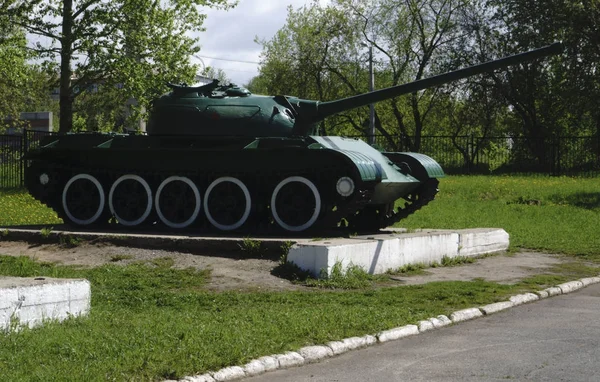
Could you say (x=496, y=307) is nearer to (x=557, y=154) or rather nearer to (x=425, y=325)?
(x=425, y=325)

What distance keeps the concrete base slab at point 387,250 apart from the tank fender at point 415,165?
1.39 meters

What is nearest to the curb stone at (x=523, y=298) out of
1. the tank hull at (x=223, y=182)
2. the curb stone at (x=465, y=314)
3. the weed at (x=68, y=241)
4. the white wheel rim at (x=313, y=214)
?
the curb stone at (x=465, y=314)

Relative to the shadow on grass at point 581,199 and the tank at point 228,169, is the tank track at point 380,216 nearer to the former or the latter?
the tank at point 228,169

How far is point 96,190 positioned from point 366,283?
258 inches

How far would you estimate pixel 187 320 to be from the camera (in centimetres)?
841

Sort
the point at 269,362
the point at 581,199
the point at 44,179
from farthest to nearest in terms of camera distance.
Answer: the point at 581,199 < the point at 44,179 < the point at 269,362

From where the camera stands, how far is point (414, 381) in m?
6.57

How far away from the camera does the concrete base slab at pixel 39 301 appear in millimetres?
7543

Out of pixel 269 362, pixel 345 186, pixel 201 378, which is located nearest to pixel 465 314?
pixel 269 362

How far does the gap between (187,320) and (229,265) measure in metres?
3.88

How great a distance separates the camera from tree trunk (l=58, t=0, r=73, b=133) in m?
29.3

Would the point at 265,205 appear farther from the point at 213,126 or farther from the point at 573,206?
the point at 573,206

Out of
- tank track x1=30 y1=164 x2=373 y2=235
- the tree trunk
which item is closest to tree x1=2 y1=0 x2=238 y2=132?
the tree trunk

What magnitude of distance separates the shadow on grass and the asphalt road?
54.0 ft
